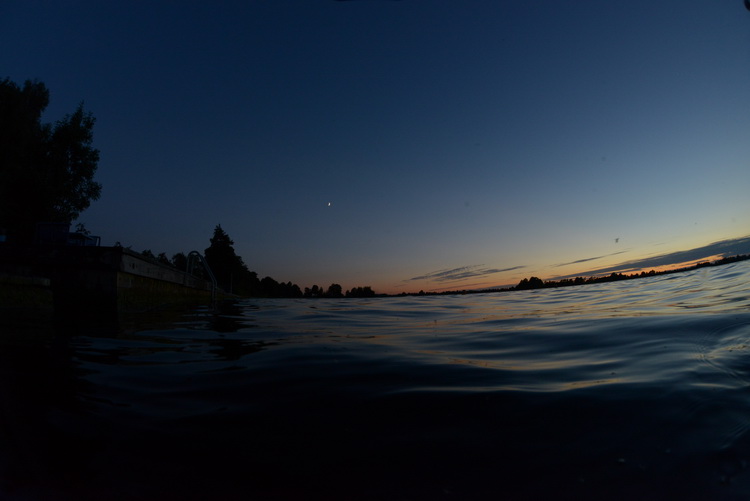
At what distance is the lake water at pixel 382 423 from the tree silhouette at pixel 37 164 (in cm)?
2494

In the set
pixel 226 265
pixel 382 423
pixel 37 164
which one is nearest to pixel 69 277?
pixel 382 423

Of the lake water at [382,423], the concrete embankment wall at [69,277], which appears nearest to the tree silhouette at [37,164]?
the concrete embankment wall at [69,277]

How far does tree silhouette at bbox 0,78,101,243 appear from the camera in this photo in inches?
837

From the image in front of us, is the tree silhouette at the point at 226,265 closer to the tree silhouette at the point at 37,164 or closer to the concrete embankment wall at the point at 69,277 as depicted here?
the tree silhouette at the point at 37,164

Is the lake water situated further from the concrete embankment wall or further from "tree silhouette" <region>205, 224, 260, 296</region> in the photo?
"tree silhouette" <region>205, 224, 260, 296</region>

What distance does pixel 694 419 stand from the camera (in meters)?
2.15

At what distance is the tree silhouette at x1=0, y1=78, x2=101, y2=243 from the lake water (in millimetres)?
24940

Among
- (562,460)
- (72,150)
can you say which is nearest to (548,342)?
(562,460)

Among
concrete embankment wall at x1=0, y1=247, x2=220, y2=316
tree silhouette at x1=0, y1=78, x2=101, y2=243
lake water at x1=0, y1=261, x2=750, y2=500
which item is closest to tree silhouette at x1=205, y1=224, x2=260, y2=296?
tree silhouette at x1=0, y1=78, x2=101, y2=243

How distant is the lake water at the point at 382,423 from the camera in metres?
1.61

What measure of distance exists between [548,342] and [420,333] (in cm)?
209

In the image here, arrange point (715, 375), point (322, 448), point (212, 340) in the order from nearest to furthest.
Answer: point (322, 448)
point (715, 375)
point (212, 340)

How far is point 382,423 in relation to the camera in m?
2.26

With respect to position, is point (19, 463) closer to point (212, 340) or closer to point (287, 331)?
point (212, 340)
